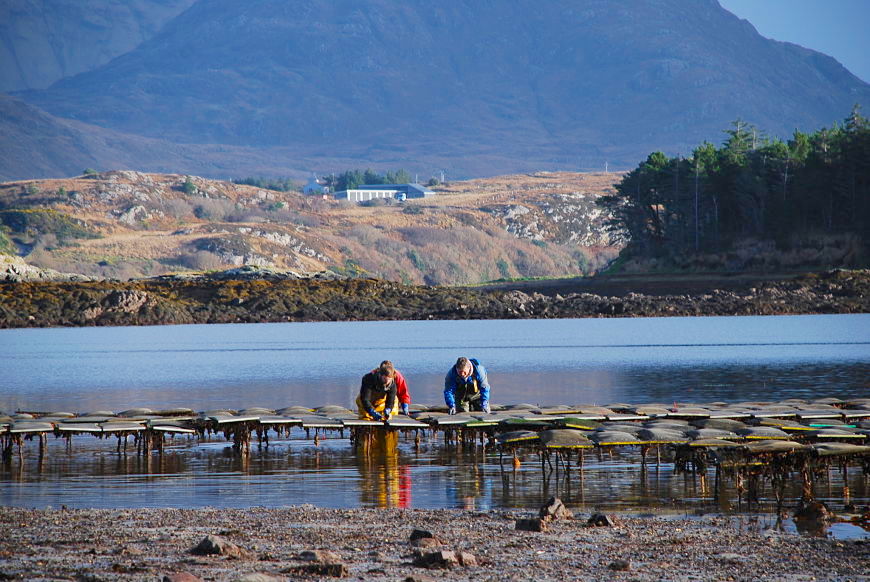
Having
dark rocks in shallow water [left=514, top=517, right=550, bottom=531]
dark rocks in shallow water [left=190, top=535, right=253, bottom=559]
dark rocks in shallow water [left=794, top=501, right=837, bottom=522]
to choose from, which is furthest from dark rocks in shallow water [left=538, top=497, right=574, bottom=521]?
dark rocks in shallow water [left=190, top=535, right=253, bottom=559]

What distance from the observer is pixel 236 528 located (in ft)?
63.5

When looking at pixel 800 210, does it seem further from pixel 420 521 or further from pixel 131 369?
pixel 420 521

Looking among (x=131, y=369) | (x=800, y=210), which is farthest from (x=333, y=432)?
(x=800, y=210)

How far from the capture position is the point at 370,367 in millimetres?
65375

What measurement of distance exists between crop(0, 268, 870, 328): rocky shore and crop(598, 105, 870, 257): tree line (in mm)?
6248

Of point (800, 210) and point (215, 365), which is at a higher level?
point (800, 210)

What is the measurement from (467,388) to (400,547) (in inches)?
536

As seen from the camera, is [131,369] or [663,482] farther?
[131,369]

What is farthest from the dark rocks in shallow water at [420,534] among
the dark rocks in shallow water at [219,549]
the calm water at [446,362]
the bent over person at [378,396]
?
the calm water at [446,362]

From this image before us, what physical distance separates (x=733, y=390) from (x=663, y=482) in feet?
82.5

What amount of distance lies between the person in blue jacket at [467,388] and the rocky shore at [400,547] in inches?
346

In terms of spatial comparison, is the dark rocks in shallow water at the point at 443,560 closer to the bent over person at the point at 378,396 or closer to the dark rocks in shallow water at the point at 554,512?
the dark rocks in shallow water at the point at 554,512

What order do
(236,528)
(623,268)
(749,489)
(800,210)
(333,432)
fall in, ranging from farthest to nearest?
(623,268)
(800,210)
(333,432)
(749,489)
(236,528)

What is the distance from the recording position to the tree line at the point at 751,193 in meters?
107
